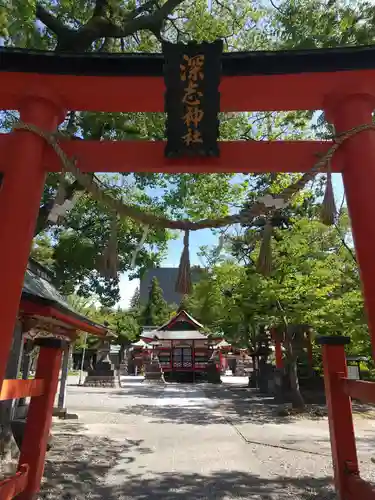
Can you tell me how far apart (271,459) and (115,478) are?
2774mm

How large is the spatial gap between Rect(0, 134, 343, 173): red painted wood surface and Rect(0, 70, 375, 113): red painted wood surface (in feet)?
1.56

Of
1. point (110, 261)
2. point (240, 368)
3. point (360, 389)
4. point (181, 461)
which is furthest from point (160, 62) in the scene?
point (240, 368)

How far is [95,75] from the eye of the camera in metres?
3.61

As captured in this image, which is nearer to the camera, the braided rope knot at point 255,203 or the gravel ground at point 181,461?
the braided rope knot at point 255,203

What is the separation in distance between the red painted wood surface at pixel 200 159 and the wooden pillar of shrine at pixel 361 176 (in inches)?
10.6

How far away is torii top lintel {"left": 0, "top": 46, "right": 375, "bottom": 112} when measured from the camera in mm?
3486

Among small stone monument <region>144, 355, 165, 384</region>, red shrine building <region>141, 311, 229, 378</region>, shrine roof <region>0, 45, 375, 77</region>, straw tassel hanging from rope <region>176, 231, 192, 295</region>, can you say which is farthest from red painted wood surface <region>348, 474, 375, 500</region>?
red shrine building <region>141, 311, 229, 378</region>

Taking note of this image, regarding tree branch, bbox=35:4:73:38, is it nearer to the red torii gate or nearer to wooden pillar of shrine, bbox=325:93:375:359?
the red torii gate

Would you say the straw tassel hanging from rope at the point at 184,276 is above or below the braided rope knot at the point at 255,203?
below

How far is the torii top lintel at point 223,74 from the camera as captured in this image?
3.49 metres

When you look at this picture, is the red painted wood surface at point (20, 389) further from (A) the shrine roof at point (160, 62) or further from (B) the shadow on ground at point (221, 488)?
(A) the shrine roof at point (160, 62)

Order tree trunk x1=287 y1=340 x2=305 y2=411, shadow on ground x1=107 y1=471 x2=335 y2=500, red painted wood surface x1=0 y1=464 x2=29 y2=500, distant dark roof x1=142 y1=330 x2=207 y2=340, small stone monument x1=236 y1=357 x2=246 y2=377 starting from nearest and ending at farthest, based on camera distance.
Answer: red painted wood surface x1=0 y1=464 x2=29 y2=500 → shadow on ground x1=107 y1=471 x2=335 y2=500 → tree trunk x1=287 y1=340 x2=305 y2=411 → distant dark roof x1=142 y1=330 x2=207 y2=340 → small stone monument x1=236 y1=357 x2=246 y2=377

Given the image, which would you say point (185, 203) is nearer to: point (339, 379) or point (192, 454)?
point (192, 454)

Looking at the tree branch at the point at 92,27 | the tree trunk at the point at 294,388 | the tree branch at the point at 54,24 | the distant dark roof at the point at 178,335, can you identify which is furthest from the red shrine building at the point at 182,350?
the tree branch at the point at 54,24
